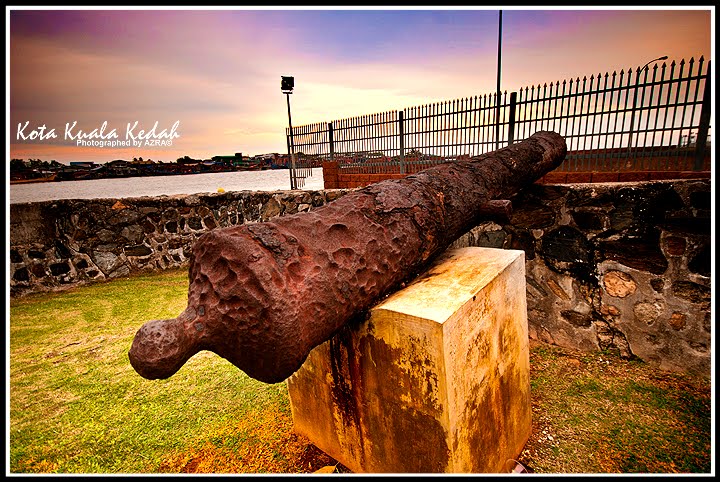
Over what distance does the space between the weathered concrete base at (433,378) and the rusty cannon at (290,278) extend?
0.72 ft

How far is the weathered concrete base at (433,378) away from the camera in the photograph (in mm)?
1555

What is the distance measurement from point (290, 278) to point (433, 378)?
0.76 m

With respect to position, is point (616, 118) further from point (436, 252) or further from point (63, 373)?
point (63, 373)

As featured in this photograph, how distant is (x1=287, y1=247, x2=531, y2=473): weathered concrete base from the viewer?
1555 mm

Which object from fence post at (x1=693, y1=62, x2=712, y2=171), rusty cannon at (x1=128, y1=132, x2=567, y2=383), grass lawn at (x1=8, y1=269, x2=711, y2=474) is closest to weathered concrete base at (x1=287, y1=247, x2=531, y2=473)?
rusty cannon at (x1=128, y1=132, x2=567, y2=383)

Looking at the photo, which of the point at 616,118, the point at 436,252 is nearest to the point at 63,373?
the point at 436,252

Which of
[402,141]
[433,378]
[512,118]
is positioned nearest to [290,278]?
[433,378]

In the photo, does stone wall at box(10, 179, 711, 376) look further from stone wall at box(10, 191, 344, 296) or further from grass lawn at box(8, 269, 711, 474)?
stone wall at box(10, 191, 344, 296)

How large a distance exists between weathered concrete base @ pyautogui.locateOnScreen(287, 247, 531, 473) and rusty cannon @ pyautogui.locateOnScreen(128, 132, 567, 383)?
220 mm

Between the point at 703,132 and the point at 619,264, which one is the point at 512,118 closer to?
the point at 703,132

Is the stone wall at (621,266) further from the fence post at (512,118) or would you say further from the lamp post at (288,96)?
the lamp post at (288,96)

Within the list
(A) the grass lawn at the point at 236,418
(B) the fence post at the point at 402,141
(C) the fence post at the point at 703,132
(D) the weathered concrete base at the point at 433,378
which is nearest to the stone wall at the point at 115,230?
(B) the fence post at the point at 402,141

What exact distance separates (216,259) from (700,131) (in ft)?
17.1

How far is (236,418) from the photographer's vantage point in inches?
105
